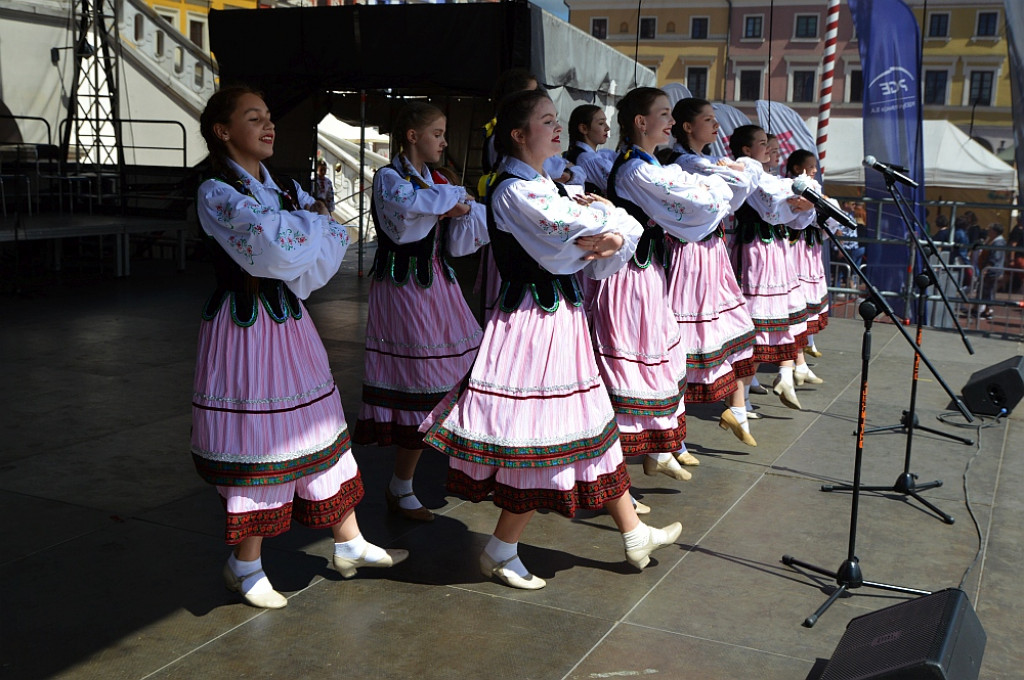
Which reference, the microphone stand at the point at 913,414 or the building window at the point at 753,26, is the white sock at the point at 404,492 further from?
the building window at the point at 753,26

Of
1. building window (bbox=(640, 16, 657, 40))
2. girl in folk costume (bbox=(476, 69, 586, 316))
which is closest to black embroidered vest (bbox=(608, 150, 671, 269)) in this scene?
girl in folk costume (bbox=(476, 69, 586, 316))

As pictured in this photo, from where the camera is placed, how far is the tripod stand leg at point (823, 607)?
3330mm

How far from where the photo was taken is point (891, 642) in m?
2.75

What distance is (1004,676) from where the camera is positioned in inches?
120

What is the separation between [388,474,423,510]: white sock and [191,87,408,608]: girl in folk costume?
88 centimetres

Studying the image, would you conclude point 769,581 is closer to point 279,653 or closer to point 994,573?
point 994,573

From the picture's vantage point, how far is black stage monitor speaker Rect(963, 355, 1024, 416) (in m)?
6.11

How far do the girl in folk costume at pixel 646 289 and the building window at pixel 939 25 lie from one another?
44872mm

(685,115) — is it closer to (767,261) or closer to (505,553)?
(767,261)

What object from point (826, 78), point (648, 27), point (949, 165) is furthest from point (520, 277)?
point (648, 27)

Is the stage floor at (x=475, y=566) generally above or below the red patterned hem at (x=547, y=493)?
below

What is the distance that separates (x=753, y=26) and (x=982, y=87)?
10.0 m

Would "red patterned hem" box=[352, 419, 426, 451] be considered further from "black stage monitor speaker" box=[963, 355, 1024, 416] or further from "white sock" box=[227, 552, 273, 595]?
"black stage monitor speaker" box=[963, 355, 1024, 416]

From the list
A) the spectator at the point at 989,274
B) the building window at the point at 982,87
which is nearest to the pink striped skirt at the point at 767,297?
the spectator at the point at 989,274
